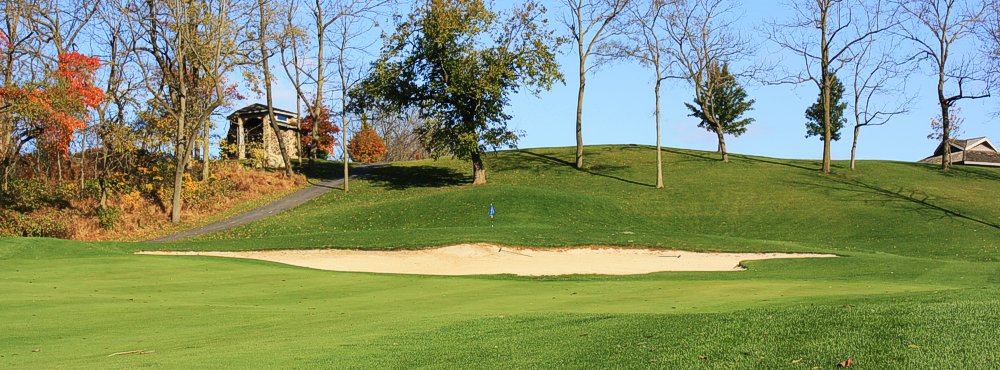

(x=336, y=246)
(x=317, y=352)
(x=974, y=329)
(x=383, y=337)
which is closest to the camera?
(x=974, y=329)

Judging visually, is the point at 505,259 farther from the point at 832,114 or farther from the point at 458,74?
the point at 832,114

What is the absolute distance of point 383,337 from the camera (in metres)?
11.0

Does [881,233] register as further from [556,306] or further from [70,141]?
[70,141]

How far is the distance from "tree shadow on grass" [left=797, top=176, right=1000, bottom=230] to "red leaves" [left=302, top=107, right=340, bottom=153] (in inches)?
1853

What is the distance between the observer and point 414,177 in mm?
59438

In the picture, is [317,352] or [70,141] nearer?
[317,352]

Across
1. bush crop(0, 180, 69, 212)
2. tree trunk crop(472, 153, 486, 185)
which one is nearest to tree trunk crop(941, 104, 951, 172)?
tree trunk crop(472, 153, 486, 185)

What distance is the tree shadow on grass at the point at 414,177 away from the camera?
5584cm

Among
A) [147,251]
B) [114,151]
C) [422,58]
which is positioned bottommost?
[147,251]

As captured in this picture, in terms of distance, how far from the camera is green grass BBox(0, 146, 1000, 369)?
8570 mm

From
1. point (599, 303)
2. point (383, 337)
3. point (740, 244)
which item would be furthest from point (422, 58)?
point (383, 337)

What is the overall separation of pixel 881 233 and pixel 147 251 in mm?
34090

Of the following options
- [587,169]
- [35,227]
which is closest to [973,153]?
[587,169]

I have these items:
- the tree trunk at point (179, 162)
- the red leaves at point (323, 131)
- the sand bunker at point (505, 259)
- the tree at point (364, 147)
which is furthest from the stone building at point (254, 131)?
the sand bunker at point (505, 259)
